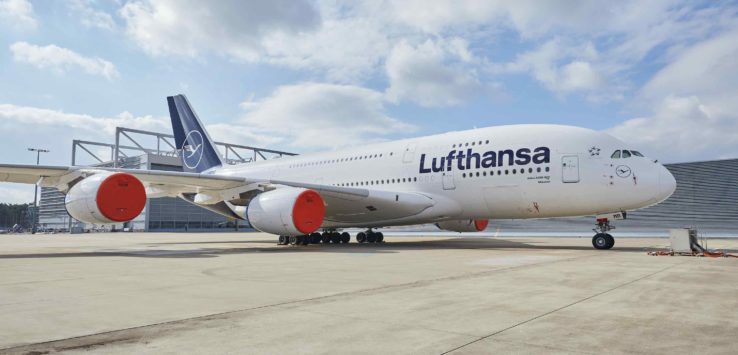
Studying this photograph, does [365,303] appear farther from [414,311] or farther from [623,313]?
[623,313]

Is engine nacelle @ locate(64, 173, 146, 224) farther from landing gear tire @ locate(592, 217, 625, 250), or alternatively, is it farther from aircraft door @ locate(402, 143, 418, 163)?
landing gear tire @ locate(592, 217, 625, 250)

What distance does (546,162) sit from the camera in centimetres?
1513

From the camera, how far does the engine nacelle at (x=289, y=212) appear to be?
592 inches

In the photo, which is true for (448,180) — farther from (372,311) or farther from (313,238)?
(372,311)

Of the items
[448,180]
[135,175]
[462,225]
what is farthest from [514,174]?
[135,175]

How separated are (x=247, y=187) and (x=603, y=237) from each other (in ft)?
38.1

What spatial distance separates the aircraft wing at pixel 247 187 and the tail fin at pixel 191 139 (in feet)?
26.6

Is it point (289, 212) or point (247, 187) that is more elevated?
point (247, 187)

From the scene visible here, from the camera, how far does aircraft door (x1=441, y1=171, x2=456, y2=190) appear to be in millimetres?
16953

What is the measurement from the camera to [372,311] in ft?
15.6

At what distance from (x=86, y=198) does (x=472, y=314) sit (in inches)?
478

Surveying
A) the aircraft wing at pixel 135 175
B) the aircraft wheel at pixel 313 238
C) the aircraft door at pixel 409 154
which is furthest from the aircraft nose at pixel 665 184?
the aircraft wing at pixel 135 175

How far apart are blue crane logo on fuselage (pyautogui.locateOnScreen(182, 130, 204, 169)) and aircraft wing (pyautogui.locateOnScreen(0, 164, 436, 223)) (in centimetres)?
826

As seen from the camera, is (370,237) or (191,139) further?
(191,139)
